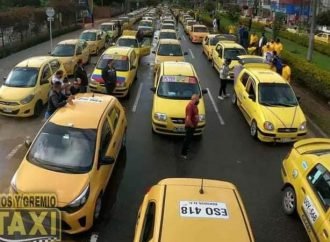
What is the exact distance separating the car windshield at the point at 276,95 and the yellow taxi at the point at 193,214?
7.57m

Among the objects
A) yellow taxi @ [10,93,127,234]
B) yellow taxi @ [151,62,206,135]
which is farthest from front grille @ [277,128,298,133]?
yellow taxi @ [10,93,127,234]

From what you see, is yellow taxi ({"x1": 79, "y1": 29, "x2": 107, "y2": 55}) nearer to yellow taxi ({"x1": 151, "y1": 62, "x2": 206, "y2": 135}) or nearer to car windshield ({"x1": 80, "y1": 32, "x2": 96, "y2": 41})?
car windshield ({"x1": 80, "y1": 32, "x2": 96, "y2": 41})

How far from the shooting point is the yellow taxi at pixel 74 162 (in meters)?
7.47

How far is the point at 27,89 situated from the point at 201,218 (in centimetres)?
1070

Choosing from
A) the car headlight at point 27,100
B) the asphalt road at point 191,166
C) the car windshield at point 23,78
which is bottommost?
the asphalt road at point 191,166

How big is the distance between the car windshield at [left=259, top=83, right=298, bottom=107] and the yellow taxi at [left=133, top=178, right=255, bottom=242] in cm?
757

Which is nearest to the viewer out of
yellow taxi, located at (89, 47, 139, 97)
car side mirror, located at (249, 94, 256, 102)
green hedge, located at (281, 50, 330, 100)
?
car side mirror, located at (249, 94, 256, 102)

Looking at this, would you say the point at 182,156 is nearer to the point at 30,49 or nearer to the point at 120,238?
the point at 120,238

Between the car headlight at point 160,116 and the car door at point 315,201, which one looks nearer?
the car door at point 315,201

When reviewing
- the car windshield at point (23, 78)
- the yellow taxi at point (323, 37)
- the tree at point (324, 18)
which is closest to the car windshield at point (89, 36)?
the car windshield at point (23, 78)

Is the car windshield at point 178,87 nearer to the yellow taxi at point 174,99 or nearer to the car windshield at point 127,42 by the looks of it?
the yellow taxi at point 174,99

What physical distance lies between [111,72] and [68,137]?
7071mm

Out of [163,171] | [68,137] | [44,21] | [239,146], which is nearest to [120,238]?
[68,137]

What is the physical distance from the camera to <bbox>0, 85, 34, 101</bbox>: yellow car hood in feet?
46.1
